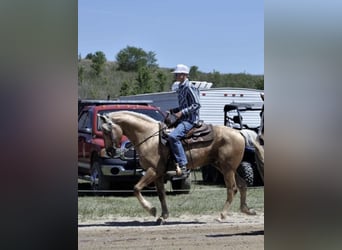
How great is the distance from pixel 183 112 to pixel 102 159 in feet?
8.97

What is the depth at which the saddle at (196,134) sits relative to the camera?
7.92 metres

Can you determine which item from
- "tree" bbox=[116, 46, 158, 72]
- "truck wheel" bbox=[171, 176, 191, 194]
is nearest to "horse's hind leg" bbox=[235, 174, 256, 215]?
"truck wheel" bbox=[171, 176, 191, 194]

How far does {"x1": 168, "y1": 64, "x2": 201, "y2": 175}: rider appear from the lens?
7.46 m

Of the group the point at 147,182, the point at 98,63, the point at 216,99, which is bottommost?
the point at 147,182

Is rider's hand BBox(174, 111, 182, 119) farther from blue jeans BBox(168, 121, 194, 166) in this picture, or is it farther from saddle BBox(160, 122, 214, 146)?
saddle BBox(160, 122, 214, 146)

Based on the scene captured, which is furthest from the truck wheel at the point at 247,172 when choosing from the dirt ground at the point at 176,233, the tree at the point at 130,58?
the tree at the point at 130,58

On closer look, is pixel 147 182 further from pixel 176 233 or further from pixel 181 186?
pixel 181 186

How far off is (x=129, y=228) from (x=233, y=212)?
74.6 inches

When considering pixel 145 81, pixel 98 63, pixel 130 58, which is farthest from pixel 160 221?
pixel 130 58

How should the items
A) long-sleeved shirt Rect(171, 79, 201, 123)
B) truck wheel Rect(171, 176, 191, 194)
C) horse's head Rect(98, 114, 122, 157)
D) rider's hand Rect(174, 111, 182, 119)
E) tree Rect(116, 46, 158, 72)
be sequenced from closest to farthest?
long-sleeved shirt Rect(171, 79, 201, 123), rider's hand Rect(174, 111, 182, 119), horse's head Rect(98, 114, 122, 157), truck wheel Rect(171, 176, 191, 194), tree Rect(116, 46, 158, 72)

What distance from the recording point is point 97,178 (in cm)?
1016

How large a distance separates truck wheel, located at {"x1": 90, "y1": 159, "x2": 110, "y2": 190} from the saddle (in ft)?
8.11
